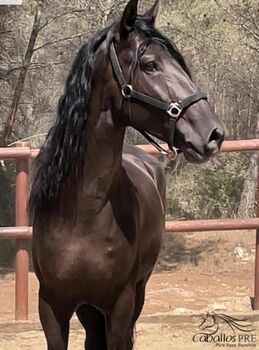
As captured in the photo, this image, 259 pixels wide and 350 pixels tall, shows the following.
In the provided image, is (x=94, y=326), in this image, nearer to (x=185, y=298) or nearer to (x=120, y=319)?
(x=120, y=319)

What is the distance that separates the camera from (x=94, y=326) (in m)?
3.13

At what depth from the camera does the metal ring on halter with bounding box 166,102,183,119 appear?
2289 mm

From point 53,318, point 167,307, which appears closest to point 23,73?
point 167,307

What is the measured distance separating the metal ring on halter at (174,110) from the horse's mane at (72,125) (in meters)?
0.18

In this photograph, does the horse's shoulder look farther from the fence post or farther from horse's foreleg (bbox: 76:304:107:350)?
the fence post

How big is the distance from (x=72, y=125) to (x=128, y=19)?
436 millimetres

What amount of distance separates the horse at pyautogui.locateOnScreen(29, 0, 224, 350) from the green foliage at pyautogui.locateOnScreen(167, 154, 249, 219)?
543 centimetres

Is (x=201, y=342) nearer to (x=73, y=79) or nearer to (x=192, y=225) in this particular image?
(x=192, y=225)

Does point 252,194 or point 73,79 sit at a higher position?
point 73,79

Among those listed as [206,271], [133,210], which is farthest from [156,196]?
[206,271]

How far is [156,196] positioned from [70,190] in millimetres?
699

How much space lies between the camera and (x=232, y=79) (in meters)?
9.21

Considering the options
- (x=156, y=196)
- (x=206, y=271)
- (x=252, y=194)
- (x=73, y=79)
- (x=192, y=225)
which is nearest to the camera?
(x=73, y=79)

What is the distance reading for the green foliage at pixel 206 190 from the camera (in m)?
8.30
